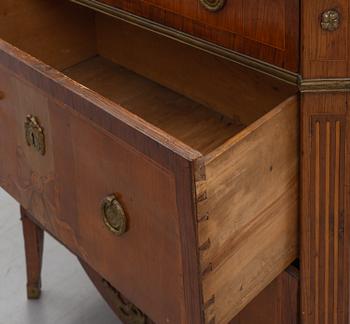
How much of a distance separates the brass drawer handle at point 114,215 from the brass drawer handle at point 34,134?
0.14 m

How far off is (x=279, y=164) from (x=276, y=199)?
45 millimetres

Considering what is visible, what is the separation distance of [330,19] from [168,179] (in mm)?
251

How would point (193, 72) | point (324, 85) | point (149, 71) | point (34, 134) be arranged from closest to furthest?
point (324, 85), point (34, 134), point (193, 72), point (149, 71)

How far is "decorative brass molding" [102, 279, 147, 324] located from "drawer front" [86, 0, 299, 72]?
1.57ft

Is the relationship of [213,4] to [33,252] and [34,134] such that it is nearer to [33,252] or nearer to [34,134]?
[34,134]

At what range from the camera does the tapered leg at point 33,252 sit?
60.4 inches

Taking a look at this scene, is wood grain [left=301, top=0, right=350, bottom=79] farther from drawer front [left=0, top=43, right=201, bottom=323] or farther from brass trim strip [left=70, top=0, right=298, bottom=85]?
drawer front [left=0, top=43, right=201, bottom=323]

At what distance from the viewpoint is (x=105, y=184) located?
0.96 metres

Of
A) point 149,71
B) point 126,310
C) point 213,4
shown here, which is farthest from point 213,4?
point 126,310

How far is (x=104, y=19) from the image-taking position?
1.47 meters

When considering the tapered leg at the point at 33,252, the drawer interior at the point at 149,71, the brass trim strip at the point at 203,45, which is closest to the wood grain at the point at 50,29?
the drawer interior at the point at 149,71

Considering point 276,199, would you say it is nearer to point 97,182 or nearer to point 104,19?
point 97,182

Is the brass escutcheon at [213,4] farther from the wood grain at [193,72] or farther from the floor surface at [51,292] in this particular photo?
Result: the floor surface at [51,292]

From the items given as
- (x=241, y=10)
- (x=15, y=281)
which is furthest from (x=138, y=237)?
(x=15, y=281)
